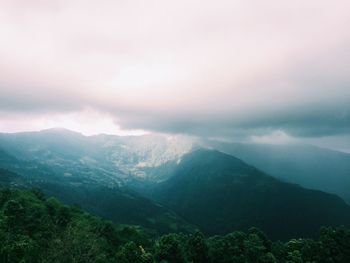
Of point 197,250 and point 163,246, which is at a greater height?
point 163,246

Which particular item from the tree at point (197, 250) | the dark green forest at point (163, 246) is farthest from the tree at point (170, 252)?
the tree at point (197, 250)

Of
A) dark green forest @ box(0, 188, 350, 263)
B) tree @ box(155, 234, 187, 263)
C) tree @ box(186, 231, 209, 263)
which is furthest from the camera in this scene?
tree @ box(186, 231, 209, 263)

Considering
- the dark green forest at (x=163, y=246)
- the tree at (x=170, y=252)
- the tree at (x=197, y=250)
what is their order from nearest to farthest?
the dark green forest at (x=163, y=246) < the tree at (x=170, y=252) < the tree at (x=197, y=250)

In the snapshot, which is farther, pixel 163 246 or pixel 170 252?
pixel 163 246

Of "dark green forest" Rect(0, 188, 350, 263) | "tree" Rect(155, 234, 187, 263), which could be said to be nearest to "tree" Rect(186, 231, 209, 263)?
"dark green forest" Rect(0, 188, 350, 263)

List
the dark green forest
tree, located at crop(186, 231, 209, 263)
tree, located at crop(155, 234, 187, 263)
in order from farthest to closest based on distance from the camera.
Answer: tree, located at crop(186, 231, 209, 263) < tree, located at crop(155, 234, 187, 263) < the dark green forest

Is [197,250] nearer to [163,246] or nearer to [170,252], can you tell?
[170,252]

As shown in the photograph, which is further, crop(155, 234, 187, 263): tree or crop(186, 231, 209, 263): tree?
crop(186, 231, 209, 263): tree

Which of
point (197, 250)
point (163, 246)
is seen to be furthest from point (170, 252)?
point (197, 250)

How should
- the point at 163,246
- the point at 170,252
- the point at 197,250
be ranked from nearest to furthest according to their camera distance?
the point at 170,252, the point at 163,246, the point at 197,250

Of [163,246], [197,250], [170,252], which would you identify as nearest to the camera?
[170,252]

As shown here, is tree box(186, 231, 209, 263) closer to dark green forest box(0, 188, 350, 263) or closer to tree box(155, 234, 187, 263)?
dark green forest box(0, 188, 350, 263)

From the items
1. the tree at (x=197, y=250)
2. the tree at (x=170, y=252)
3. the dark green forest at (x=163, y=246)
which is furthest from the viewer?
the tree at (x=197, y=250)

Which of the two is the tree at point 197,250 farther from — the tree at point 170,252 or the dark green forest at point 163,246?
the tree at point 170,252
